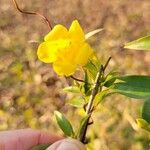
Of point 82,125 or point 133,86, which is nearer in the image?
point 82,125

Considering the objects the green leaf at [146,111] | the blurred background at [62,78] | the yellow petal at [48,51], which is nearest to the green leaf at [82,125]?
the yellow petal at [48,51]

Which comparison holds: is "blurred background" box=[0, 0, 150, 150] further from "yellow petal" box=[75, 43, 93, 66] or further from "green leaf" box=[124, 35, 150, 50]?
"yellow petal" box=[75, 43, 93, 66]

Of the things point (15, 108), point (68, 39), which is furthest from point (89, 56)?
point (15, 108)

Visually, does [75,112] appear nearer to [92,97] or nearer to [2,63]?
[2,63]

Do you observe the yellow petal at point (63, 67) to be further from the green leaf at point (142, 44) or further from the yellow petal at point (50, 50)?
the green leaf at point (142, 44)

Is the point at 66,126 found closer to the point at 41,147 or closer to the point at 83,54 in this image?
the point at 41,147

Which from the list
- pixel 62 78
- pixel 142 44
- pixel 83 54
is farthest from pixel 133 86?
pixel 62 78

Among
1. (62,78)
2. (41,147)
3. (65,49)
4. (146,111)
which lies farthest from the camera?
(62,78)
